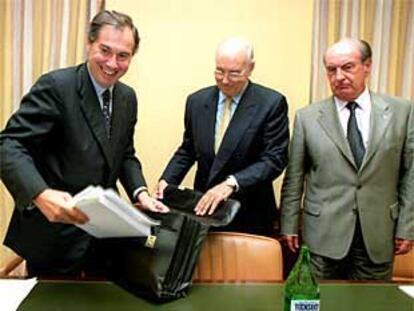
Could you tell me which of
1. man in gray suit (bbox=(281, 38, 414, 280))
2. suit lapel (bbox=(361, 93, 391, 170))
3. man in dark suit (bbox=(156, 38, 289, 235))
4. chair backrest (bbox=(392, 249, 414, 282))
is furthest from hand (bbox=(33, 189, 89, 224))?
chair backrest (bbox=(392, 249, 414, 282))

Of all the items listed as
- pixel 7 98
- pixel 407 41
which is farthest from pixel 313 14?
pixel 7 98

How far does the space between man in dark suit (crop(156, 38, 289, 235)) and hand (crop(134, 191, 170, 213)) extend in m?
0.40

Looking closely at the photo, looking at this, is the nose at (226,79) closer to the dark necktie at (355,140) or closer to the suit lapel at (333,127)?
the suit lapel at (333,127)

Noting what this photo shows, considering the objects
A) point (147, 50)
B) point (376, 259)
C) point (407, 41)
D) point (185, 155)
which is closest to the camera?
point (376, 259)

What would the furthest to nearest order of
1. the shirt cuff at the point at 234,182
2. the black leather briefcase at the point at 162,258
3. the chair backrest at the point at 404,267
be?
the chair backrest at the point at 404,267 → the shirt cuff at the point at 234,182 → the black leather briefcase at the point at 162,258

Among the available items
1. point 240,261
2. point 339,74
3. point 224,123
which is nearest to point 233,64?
point 224,123

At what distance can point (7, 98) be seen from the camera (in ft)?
11.2

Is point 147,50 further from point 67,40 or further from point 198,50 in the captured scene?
point 67,40

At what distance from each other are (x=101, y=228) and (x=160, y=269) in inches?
8.3

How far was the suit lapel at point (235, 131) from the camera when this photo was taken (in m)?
2.63

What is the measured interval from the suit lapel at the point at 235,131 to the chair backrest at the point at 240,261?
59 cm

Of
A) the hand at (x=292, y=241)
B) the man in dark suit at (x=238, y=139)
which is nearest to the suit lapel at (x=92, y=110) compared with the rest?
the man in dark suit at (x=238, y=139)

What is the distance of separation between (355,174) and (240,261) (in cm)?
74

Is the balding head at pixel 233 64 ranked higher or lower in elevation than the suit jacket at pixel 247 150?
higher
